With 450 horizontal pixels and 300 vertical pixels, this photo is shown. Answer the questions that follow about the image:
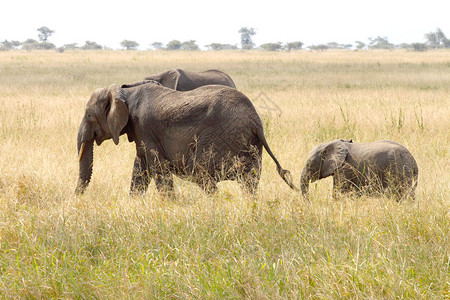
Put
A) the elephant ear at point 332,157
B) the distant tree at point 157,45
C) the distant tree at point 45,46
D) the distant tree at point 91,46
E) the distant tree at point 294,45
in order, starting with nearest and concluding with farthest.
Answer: the elephant ear at point 332,157 < the distant tree at point 294,45 < the distant tree at point 45,46 < the distant tree at point 91,46 < the distant tree at point 157,45

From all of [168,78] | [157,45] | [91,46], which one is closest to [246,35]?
[157,45]

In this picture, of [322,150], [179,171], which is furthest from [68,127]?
[322,150]

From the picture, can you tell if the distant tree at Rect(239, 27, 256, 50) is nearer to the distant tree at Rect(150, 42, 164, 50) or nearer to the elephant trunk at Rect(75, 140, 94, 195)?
the distant tree at Rect(150, 42, 164, 50)

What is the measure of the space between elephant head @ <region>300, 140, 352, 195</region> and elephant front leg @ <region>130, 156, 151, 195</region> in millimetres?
1550

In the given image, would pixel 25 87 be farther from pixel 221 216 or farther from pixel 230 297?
pixel 230 297

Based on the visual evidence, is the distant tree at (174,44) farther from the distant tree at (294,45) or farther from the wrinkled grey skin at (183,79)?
the wrinkled grey skin at (183,79)

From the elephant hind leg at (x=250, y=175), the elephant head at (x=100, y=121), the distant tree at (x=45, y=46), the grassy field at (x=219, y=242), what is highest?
the distant tree at (x=45, y=46)

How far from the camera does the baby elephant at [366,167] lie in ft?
16.2

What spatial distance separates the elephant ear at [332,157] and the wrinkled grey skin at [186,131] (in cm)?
43

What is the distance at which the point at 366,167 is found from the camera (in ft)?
16.8

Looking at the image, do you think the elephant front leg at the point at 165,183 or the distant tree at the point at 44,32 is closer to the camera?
the elephant front leg at the point at 165,183

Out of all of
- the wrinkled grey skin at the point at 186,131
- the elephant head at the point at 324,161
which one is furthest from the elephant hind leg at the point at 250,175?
the elephant head at the point at 324,161

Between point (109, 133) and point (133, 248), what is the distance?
84.4 inches

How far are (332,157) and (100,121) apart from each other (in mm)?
2389
